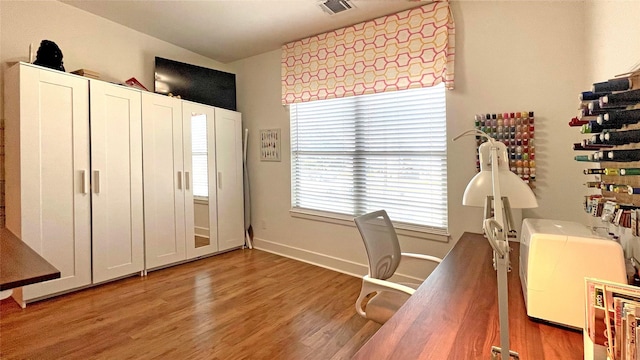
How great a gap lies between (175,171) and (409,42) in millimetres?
2895

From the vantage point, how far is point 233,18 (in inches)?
121

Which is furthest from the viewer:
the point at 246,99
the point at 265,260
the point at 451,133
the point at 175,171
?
the point at 246,99

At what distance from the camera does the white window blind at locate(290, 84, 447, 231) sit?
281 cm

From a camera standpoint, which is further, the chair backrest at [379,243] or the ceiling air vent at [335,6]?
the ceiling air vent at [335,6]

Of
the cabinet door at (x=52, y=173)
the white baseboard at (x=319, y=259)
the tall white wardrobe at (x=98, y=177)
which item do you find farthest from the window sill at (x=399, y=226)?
the cabinet door at (x=52, y=173)

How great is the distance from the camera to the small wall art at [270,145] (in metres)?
3.93

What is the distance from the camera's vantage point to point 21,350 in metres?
1.94

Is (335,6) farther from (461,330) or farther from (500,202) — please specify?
(461,330)

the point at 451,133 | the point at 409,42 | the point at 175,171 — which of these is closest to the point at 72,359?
the point at 175,171

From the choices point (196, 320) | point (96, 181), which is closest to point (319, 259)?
point (196, 320)

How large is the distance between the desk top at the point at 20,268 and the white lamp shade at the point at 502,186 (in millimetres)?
1477

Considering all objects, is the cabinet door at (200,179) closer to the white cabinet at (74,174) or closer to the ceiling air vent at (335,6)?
the white cabinet at (74,174)

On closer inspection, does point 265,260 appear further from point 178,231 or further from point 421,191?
point 421,191

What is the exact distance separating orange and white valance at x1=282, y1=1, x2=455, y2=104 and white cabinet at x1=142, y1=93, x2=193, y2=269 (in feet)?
4.49
